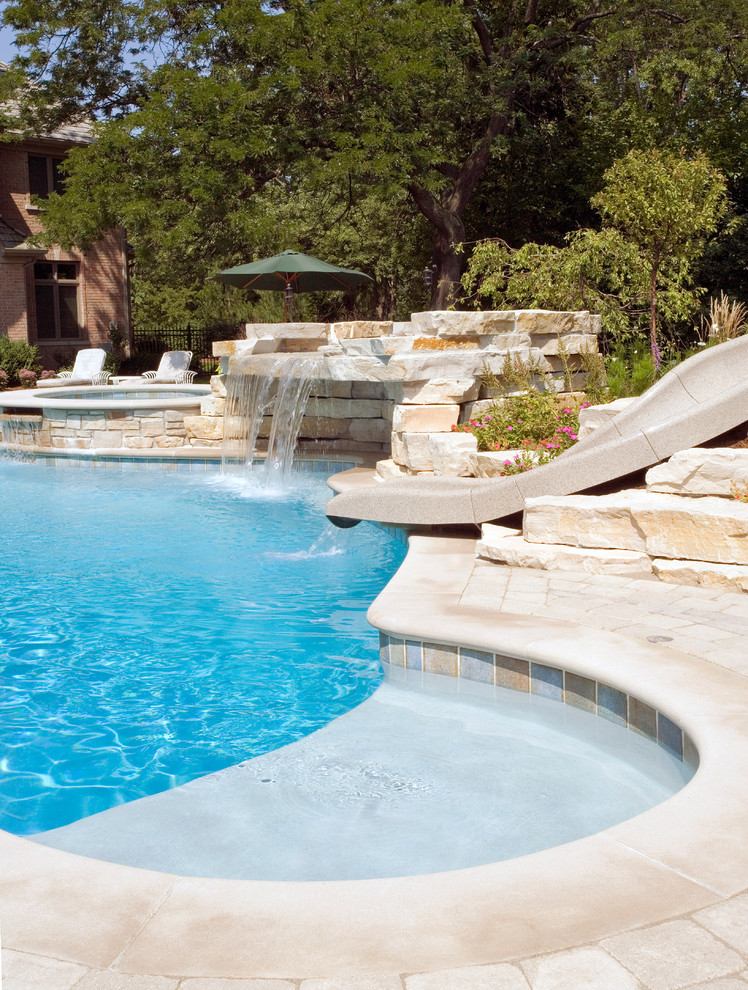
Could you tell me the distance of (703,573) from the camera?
18.3ft

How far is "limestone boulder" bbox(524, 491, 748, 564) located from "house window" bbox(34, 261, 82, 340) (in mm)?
21549

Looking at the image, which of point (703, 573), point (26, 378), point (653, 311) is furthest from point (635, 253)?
point (26, 378)

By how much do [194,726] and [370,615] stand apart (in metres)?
1.12

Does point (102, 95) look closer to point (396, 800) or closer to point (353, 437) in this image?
point (353, 437)

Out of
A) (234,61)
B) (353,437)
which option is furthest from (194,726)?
(234,61)

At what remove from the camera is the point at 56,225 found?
60.1ft

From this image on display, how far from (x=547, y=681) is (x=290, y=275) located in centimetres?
1372

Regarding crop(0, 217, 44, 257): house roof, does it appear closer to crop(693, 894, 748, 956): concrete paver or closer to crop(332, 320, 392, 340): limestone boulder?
crop(332, 320, 392, 340): limestone boulder

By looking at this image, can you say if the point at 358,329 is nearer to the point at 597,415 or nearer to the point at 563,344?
the point at 563,344

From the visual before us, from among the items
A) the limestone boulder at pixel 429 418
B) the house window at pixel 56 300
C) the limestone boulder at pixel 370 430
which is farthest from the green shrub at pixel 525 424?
the house window at pixel 56 300

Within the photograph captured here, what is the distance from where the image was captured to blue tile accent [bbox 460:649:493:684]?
4.63 m

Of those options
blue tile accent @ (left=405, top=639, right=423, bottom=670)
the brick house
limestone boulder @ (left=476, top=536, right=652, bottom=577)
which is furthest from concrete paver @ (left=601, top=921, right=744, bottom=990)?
the brick house

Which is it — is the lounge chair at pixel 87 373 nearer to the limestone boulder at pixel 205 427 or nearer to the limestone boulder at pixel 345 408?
the limestone boulder at pixel 205 427

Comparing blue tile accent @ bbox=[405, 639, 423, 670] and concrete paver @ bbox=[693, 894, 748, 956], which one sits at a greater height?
concrete paver @ bbox=[693, 894, 748, 956]
